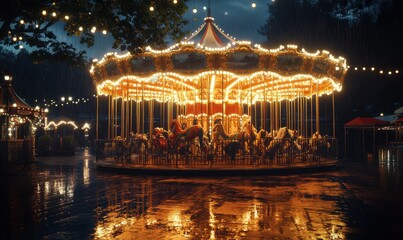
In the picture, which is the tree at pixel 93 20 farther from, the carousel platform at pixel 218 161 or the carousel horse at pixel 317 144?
the carousel horse at pixel 317 144

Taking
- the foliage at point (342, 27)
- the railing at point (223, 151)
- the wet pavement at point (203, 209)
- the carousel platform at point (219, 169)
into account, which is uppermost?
the foliage at point (342, 27)

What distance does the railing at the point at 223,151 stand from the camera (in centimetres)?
1488

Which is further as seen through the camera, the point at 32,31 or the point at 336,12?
the point at 336,12

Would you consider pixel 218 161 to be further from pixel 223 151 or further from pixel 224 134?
pixel 224 134

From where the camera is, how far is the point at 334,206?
756cm

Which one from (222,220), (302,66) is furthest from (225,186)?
(302,66)

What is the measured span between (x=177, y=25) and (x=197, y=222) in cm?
654

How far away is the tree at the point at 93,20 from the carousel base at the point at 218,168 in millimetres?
4637

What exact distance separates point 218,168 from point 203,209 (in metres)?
6.56

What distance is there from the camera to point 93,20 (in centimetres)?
1013

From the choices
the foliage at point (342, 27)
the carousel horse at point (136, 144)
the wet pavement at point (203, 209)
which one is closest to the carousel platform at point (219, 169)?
the carousel horse at point (136, 144)

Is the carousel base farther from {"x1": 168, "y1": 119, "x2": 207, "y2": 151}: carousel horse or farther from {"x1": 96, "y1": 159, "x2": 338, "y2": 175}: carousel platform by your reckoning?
{"x1": 168, "y1": 119, "x2": 207, "y2": 151}: carousel horse

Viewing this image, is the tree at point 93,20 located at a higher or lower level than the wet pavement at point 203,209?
higher

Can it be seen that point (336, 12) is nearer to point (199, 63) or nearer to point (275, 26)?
point (275, 26)
